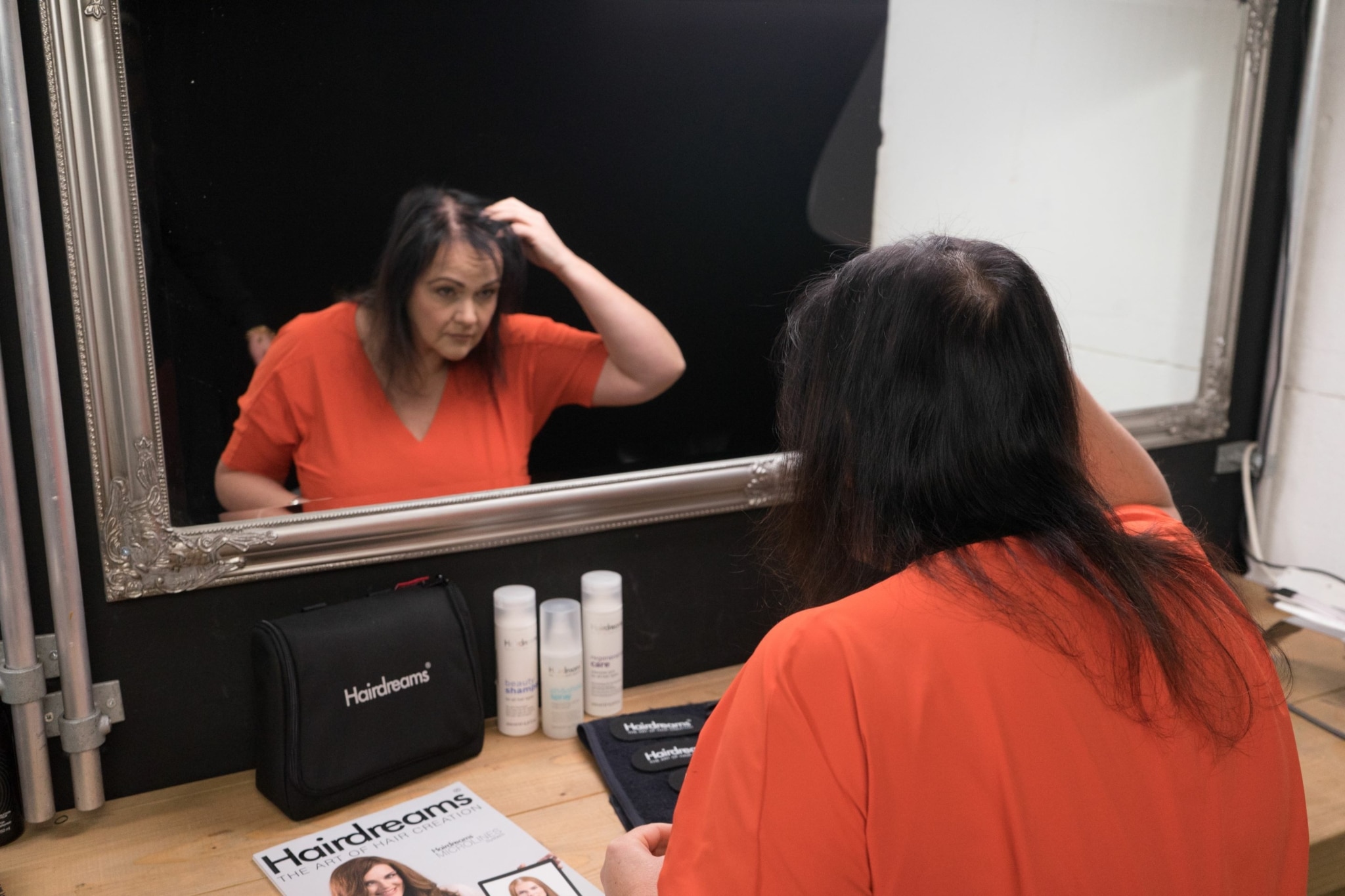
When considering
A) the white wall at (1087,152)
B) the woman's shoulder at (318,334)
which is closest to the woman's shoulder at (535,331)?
the woman's shoulder at (318,334)

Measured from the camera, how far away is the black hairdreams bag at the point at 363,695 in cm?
97

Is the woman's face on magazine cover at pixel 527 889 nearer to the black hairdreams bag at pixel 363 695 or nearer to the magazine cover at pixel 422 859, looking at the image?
the magazine cover at pixel 422 859

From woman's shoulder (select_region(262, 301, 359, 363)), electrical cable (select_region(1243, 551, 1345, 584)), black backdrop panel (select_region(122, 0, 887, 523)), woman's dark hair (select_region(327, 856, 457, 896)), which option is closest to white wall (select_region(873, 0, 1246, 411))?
black backdrop panel (select_region(122, 0, 887, 523))

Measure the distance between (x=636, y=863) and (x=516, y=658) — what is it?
0.43 m

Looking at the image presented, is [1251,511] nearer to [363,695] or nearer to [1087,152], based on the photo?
[1087,152]

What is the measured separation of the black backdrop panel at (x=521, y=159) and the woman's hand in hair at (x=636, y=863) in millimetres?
477

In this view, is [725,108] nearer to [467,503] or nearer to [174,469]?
[467,503]

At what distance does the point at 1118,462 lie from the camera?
947 millimetres

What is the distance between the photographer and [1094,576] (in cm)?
61

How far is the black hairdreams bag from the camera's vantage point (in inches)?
38.4

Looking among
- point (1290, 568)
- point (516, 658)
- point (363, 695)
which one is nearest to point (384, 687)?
point (363, 695)

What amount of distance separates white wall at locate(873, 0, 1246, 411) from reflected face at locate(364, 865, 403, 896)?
0.87 m

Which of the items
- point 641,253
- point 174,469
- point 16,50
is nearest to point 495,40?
point 641,253

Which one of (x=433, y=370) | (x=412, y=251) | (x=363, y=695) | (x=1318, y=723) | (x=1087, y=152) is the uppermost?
(x=1087, y=152)
